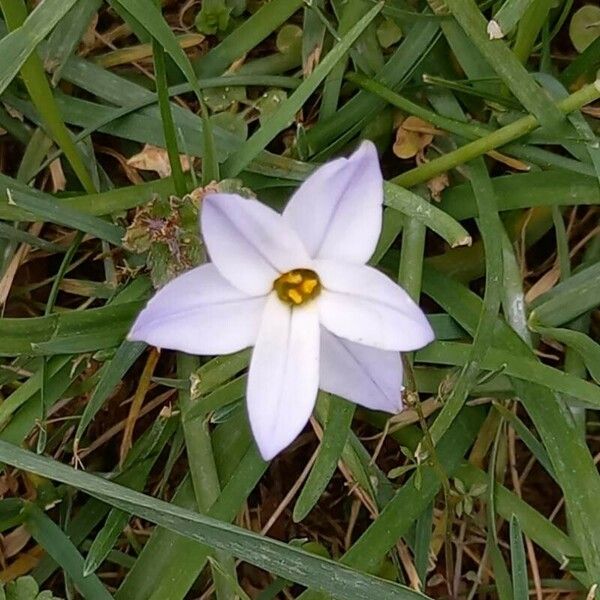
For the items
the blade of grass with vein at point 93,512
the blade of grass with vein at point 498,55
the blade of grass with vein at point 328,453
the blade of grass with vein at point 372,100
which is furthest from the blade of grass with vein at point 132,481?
the blade of grass with vein at point 498,55

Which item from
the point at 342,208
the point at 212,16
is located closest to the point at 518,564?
the point at 342,208

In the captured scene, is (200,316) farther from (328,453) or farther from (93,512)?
(93,512)

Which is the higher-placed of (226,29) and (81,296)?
(226,29)

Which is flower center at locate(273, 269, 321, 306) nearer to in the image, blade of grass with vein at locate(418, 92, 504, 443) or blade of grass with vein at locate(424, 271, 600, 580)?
blade of grass with vein at locate(418, 92, 504, 443)

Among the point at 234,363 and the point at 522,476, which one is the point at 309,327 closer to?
the point at 234,363

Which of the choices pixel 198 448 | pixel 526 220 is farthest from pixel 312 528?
pixel 526 220

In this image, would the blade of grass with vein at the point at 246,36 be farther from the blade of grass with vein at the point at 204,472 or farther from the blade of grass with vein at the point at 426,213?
the blade of grass with vein at the point at 204,472

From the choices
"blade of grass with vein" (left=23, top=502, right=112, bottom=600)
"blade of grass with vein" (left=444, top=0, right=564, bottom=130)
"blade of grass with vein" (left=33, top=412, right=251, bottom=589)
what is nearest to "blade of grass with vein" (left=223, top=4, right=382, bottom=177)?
"blade of grass with vein" (left=444, top=0, right=564, bottom=130)
